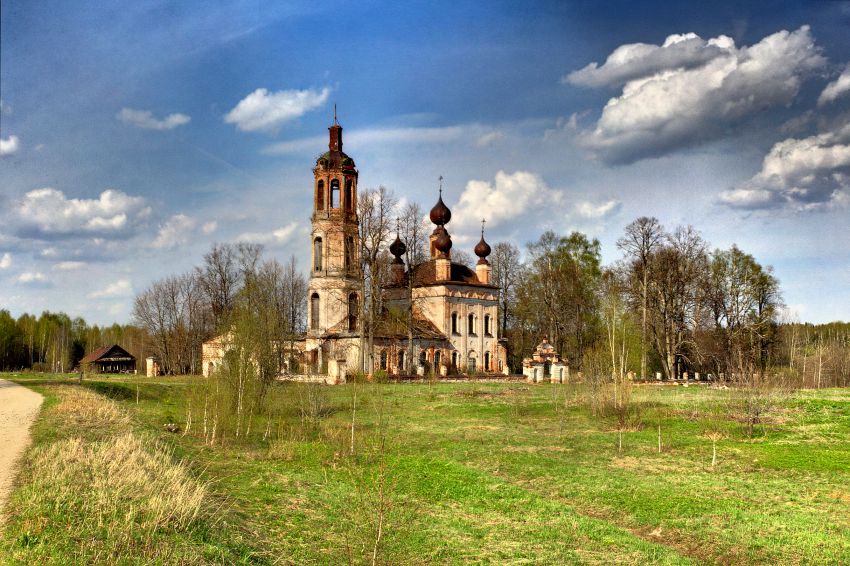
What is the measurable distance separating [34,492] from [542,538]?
23.2 ft

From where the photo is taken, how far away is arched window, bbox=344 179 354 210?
51250 mm

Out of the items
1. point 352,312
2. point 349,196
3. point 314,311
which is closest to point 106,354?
point 314,311

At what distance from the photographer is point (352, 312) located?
50156 millimetres

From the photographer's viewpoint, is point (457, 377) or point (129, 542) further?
point (457, 377)

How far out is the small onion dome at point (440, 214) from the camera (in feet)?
184

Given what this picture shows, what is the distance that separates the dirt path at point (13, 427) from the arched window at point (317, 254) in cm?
2337

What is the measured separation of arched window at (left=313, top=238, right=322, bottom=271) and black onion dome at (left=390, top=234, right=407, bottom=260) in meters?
6.93

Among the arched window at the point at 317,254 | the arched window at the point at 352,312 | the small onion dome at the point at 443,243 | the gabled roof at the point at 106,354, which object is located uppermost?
the small onion dome at the point at 443,243

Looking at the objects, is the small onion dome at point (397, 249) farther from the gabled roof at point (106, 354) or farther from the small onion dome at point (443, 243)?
the gabled roof at point (106, 354)

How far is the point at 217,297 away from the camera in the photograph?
57.7m

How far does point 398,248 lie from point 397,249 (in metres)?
0.14

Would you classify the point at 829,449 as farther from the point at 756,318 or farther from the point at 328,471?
the point at 756,318

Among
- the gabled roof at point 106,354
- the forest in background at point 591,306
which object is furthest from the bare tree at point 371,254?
the gabled roof at point 106,354

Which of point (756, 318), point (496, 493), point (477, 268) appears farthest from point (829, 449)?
point (477, 268)
